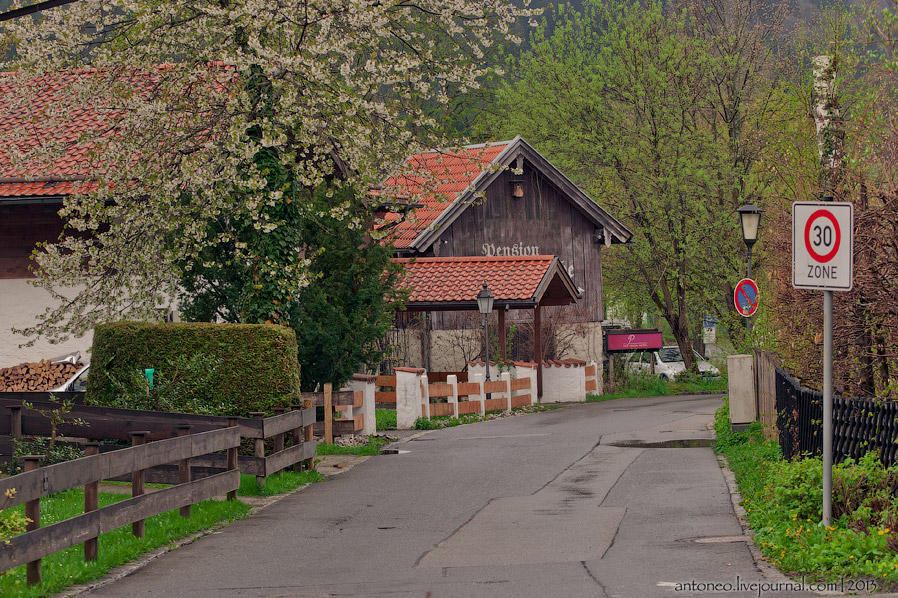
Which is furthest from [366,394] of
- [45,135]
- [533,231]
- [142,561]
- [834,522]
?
[533,231]

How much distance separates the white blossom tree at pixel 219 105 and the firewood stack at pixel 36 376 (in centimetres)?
449

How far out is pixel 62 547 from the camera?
936 cm

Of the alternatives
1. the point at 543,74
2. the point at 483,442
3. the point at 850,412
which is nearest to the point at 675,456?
the point at 483,442

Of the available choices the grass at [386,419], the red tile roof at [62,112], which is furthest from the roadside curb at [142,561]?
the grass at [386,419]

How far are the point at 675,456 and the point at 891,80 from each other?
6.98 metres

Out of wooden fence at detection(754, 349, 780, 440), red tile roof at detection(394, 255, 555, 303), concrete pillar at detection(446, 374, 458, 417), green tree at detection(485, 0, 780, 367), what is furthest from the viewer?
green tree at detection(485, 0, 780, 367)

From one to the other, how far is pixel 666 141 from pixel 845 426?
33.9m

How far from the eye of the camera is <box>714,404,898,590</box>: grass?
8672 millimetres

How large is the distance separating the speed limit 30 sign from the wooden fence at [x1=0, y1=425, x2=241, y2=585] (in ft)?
19.9

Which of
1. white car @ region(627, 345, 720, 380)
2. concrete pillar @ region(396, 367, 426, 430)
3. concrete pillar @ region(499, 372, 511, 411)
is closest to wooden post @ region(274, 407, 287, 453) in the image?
concrete pillar @ region(396, 367, 426, 430)

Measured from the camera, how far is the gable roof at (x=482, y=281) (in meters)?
31.6

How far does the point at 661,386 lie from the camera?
1633 inches

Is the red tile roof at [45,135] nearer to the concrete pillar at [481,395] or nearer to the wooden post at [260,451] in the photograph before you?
the wooden post at [260,451]

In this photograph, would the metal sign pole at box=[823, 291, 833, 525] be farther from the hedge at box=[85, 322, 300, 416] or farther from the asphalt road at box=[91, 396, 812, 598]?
the hedge at box=[85, 322, 300, 416]
